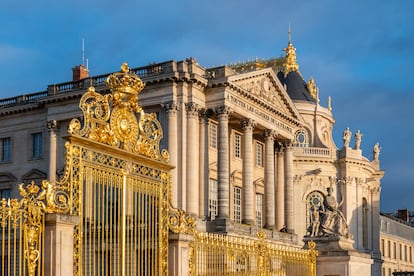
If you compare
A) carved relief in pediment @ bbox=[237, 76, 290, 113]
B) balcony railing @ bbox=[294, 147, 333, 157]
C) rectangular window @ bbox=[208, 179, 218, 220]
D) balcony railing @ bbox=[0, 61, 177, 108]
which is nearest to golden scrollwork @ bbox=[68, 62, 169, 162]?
balcony railing @ bbox=[0, 61, 177, 108]

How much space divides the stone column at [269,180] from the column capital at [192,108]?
7.31 m

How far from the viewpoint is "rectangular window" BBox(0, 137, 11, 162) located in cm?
5469

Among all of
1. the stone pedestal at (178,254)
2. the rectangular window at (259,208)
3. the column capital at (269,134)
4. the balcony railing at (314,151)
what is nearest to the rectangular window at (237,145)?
the column capital at (269,134)

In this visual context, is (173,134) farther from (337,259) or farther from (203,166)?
(337,259)

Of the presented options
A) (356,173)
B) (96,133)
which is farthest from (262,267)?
(356,173)

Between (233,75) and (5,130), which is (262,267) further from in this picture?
(5,130)

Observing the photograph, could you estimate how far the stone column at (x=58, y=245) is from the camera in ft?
43.8

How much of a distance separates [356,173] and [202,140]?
2322 cm

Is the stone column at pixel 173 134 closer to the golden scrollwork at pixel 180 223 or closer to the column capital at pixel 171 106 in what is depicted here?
the column capital at pixel 171 106

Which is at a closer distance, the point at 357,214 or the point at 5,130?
the point at 5,130

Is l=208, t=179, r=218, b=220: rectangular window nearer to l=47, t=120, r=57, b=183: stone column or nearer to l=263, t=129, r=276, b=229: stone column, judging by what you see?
l=263, t=129, r=276, b=229: stone column

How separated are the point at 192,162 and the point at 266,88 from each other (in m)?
9.02

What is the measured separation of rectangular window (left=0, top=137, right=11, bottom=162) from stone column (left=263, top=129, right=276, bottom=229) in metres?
17.2

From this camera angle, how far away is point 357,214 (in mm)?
67625
